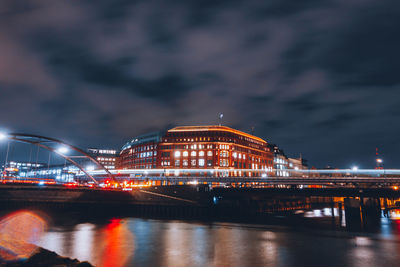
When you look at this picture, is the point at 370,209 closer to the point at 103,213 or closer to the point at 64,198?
the point at 103,213

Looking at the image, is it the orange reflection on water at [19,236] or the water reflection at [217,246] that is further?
the water reflection at [217,246]

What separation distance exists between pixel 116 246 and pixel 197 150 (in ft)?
388

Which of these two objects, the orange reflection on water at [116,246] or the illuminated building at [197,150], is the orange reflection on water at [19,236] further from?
the illuminated building at [197,150]

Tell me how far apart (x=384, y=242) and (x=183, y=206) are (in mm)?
43602

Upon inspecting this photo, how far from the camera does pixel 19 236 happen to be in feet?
127

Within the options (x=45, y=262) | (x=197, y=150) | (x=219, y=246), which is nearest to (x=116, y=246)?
(x=219, y=246)

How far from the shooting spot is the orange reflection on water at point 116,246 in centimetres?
2772

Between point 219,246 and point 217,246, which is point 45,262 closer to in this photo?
point 217,246

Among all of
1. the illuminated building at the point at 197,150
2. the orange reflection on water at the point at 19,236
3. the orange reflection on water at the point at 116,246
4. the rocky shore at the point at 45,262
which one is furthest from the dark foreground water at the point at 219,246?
the illuminated building at the point at 197,150

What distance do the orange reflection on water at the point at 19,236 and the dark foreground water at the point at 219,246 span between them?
1.94 meters

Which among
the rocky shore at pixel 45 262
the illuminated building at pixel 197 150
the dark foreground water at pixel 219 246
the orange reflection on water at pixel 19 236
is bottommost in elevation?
the dark foreground water at pixel 219 246

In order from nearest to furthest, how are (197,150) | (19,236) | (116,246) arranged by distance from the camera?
(116,246) < (19,236) < (197,150)

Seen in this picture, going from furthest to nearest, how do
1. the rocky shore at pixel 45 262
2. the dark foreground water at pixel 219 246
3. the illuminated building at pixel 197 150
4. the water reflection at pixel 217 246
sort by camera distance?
the illuminated building at pixel 197 150 < the water reflection at pixel 217 246 < the dark foreground water at pixel 219 246 < the rocky shore at pixel 45 262

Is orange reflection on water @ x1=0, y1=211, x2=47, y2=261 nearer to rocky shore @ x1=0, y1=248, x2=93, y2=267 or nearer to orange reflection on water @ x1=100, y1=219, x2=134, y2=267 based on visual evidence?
rocky shore @ x1=0, y1=248, x2=93, y2=267
